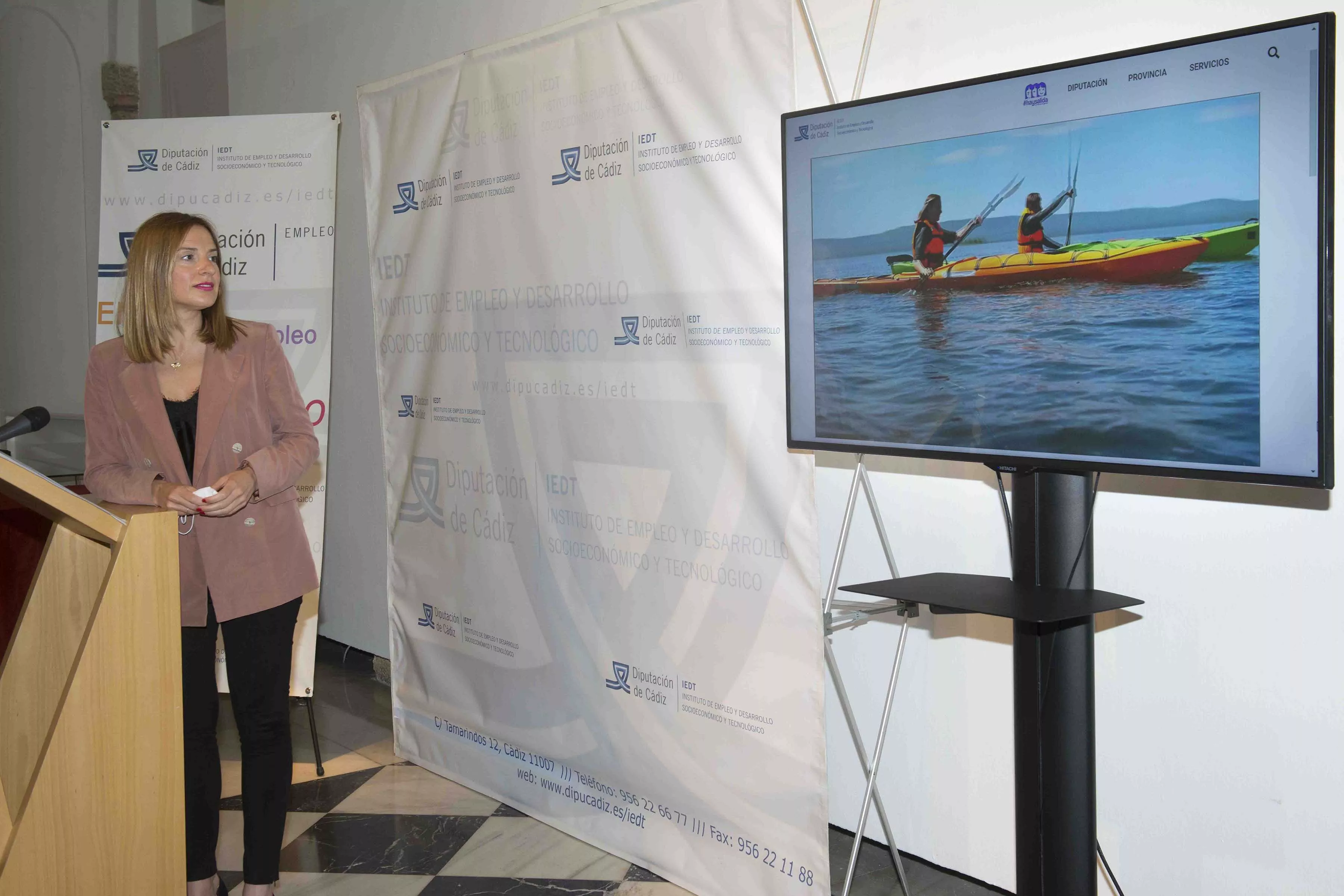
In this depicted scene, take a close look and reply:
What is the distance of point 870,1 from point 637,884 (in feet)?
6.87

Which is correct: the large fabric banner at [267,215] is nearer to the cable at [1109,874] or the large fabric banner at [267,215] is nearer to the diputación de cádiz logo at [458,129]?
the diputación de cádiz logo at [458,129]

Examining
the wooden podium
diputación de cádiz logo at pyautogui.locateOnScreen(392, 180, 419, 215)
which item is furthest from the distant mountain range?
diputación de cádiz logo at pyautogui.locateOnScreen(392, 180, 419, 215)

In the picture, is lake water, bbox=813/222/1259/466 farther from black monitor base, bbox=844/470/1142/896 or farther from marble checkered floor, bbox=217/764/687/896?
marble checkered floor, bbox=217/764/687/896

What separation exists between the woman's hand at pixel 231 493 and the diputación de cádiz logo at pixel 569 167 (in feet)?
3.44

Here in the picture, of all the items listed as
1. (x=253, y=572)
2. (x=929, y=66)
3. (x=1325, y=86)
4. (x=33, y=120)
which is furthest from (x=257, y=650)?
(x=33, y=120)

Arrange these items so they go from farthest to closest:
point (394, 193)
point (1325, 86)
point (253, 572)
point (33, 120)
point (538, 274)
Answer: point (33, 120) < point (394, 193) < point (538, 274) < point (253, 572) < point (1325, 86)

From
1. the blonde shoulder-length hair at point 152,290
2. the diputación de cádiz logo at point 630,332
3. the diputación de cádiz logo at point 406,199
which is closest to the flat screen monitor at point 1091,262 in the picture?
the diputación de cádiz logo at point 630,332

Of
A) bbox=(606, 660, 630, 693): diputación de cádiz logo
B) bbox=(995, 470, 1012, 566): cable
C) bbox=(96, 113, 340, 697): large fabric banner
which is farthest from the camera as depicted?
bbox=(96, 113, 340, 697): large fabric banner

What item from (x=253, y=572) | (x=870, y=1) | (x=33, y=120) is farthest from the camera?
(x=33, y=120)

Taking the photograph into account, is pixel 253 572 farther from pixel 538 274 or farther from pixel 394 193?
pixel 394 193

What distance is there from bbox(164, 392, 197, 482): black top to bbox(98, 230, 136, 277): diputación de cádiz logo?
Answer: 149cm

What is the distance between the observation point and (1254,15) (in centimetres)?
176

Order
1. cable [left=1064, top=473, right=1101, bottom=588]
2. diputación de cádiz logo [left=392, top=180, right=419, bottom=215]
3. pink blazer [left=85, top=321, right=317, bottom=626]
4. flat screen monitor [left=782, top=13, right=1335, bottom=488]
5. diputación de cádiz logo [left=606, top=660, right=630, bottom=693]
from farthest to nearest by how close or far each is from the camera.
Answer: diputación de cádiz logo [left=392, top=180, right=419, bottom=215]
diputación de cádiz logo [left=606, top=660, right=630, bottom=693]
pink blazer [left=85, top=321, right=317, bottom=626]
cable [left=1064, top=473, right=1101, bottom=588]
flat screen monitor [left=782, top=13, right=1335, bottom=488]

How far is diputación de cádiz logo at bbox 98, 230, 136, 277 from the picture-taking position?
342 centimetres
